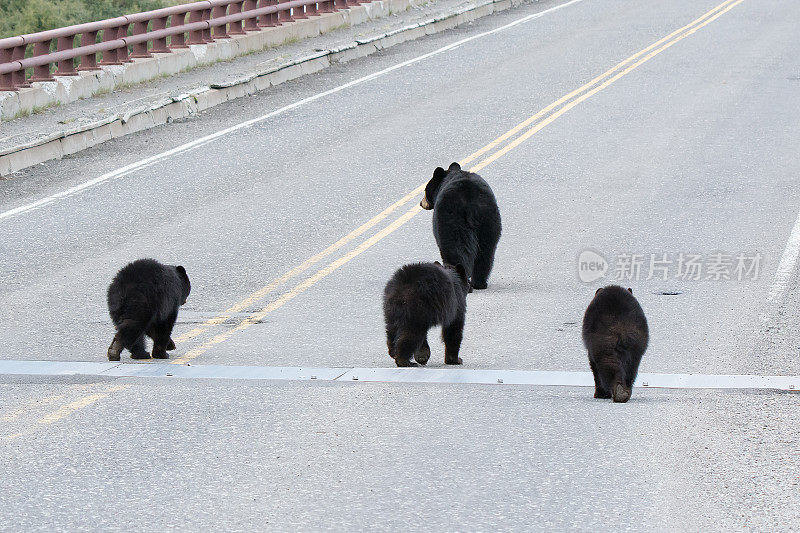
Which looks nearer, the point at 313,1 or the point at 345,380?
the point at 345,380

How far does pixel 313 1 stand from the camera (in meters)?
32.5

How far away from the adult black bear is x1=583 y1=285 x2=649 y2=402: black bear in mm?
3238

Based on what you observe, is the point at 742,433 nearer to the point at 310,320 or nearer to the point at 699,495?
the point at 699,495

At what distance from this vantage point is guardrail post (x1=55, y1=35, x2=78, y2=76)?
22.7 meters

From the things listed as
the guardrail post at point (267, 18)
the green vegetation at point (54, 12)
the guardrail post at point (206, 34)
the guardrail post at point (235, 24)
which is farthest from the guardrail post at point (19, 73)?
the green vegetation at point (54, 12)

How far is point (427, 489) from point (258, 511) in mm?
834

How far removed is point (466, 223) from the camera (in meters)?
11.5

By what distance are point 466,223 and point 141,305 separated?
3.38 m

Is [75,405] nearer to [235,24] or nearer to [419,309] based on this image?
[419,309]

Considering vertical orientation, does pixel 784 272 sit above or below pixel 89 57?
above

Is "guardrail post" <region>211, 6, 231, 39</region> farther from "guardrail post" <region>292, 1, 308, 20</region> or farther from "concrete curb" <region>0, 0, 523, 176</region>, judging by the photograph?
"guardrail post" <region>292, 1, 308, 20</region>

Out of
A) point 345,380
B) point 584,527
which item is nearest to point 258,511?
point 584,527

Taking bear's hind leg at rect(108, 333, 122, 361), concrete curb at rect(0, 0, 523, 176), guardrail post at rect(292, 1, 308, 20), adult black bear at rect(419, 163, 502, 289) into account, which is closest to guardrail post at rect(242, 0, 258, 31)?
guardrail post at rect(292, 1, 308, 20)

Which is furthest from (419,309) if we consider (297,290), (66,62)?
(66,62)
